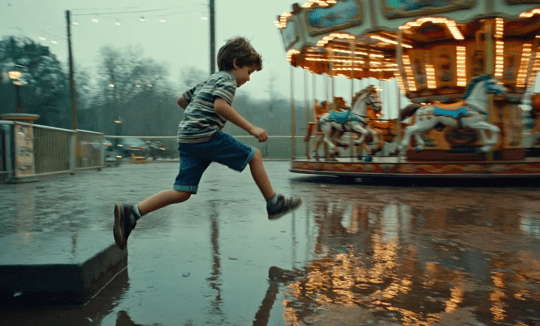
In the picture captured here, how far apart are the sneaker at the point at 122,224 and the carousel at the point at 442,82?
7812 millimetres

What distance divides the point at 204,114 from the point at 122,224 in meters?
0.88

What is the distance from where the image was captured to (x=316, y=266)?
3215 mm

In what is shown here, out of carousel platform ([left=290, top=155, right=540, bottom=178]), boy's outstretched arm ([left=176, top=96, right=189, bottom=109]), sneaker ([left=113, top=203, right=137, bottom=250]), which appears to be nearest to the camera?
sneaker ([left=113, top=203, right=137, bottom=250])

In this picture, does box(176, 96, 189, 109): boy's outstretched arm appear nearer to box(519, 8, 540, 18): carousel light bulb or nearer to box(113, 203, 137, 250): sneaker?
box(113, 203, 137, 250): sneaker

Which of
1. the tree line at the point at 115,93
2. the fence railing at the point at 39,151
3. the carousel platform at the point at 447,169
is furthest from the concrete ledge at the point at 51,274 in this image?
the tree line at the point at 115,93

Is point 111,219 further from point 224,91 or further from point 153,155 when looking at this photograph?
point 153,155

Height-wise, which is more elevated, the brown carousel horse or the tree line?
the tree line

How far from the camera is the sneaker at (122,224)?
3.09m

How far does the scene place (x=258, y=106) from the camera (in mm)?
40656

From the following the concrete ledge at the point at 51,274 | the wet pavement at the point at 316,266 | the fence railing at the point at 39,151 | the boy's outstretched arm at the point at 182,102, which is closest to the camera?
the wet pavement at the point at 316,266

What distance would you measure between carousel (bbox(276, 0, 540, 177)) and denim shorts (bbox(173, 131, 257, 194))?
24.1 ft

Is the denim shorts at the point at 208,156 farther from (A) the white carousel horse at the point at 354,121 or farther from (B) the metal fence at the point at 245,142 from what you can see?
(B) the metal fence at the point at 245,142

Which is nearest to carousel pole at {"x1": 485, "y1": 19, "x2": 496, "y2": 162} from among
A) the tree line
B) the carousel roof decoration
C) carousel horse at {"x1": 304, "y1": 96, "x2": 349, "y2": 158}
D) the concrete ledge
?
the carousel roof decoration

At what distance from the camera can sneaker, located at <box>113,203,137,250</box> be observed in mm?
3086
